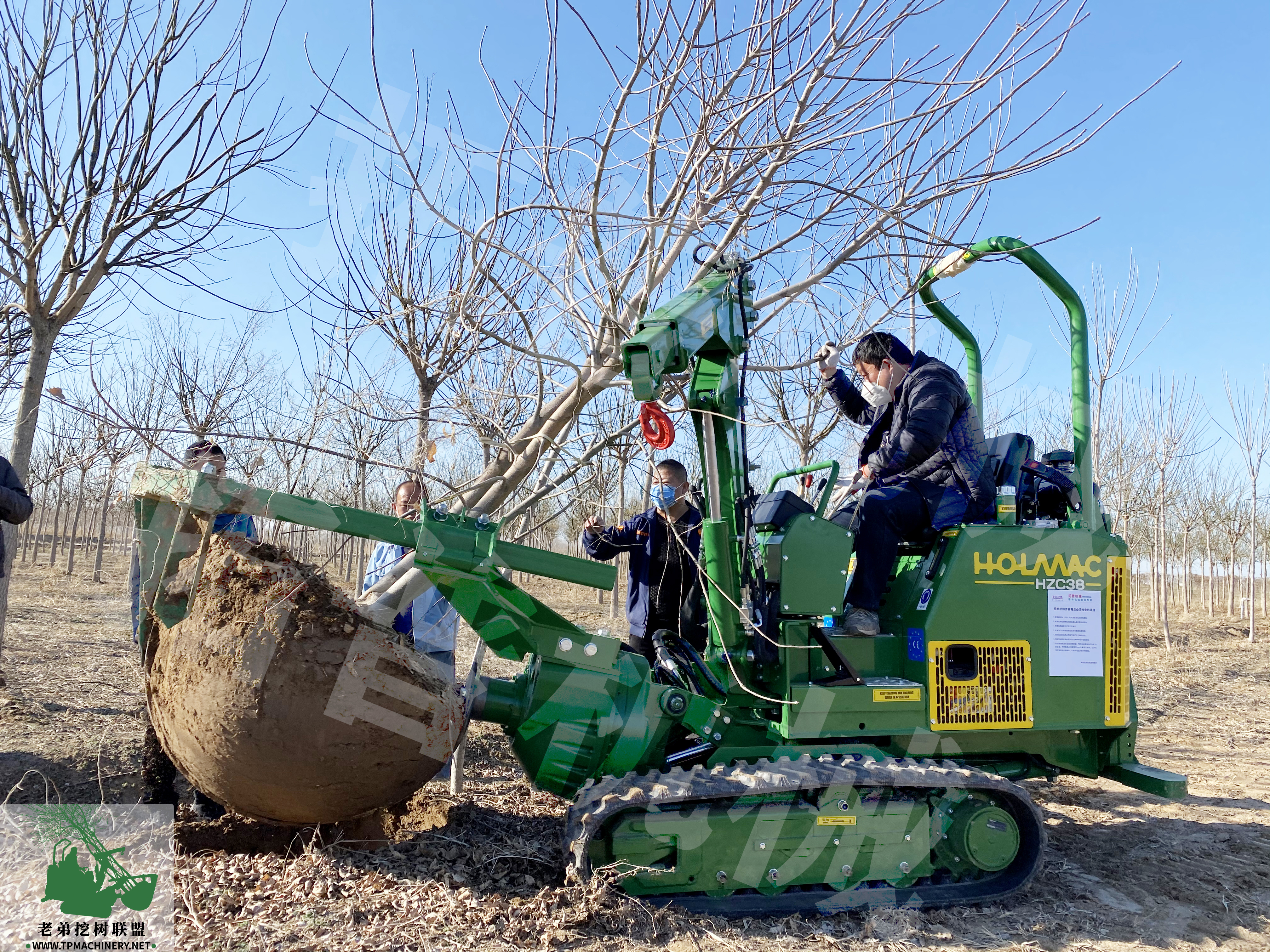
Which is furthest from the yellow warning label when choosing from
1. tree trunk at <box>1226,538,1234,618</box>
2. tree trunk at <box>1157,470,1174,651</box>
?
tree trunk at <box>1226,538,1234,618</box>

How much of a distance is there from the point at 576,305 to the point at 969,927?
3.53 m

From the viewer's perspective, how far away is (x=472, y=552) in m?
3.65

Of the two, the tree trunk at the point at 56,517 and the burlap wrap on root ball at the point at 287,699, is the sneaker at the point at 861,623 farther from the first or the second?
the tree trunk at the point at 56,517

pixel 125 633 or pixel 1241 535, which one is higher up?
pixel 1241 535

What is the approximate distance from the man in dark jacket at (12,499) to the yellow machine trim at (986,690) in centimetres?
517

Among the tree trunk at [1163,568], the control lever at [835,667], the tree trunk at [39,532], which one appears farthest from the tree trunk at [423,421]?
the tree trunk at [39,532]

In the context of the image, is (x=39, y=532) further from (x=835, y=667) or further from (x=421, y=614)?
(x=835, y=667)

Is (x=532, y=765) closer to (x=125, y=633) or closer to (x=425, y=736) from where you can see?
(x=425, y=736)

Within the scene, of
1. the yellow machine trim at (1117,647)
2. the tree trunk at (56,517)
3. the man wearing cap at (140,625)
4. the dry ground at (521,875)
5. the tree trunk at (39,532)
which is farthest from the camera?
the tree trunk at (39,532)

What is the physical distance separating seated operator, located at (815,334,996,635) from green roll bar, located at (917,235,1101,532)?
508 millimetres

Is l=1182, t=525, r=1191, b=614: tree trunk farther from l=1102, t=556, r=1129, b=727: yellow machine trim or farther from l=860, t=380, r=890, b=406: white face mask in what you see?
l=860, t=380, r=890, b=406: white face mask

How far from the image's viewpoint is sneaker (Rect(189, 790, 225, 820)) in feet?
14.0

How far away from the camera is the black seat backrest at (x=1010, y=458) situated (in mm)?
4676

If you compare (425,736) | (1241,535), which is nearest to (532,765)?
(425,736)
